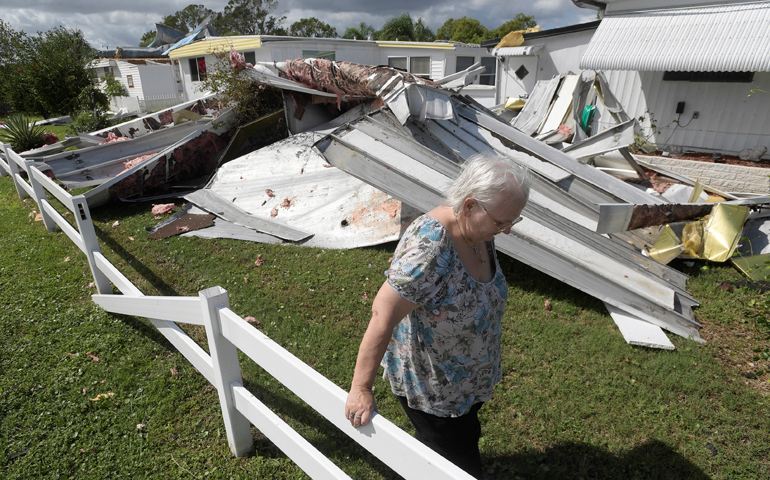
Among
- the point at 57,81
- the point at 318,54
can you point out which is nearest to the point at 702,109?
the point at 318,54

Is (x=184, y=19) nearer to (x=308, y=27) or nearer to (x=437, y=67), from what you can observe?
(x=308, y=27)

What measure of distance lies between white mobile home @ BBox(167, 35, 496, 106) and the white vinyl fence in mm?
17255

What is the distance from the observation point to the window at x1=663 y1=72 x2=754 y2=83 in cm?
745

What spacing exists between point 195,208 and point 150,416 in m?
4.69

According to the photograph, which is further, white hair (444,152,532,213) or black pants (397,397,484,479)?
black pants (397,397,484,479)

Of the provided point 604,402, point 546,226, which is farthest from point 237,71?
point 604,402

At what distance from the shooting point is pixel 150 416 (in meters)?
2.95

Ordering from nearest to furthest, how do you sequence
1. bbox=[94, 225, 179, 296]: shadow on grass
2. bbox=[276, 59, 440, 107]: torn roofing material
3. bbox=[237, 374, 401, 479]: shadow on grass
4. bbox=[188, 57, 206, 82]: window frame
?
1. bbox=[237, 374, 401, 479]: shadow on grass
2. bbox=[94, 225, 179, 296]: shadow on grass
3. bbox=[276, 59, 440, 107]: torn roofing material
4. bbox=[188, 57, 206, 82]: window frame

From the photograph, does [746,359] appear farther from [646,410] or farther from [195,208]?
[195,208]

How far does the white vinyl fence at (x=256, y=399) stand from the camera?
1.39 m

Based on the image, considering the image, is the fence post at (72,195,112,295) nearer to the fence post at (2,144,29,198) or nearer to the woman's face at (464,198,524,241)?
the woman's face at (464,198,524,241)

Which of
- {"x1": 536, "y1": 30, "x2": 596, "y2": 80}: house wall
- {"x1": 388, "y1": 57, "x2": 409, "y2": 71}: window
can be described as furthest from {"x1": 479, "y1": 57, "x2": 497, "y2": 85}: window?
{"x1": 536, "y1": 30, "x2": 596, "y2": 80}: house wall

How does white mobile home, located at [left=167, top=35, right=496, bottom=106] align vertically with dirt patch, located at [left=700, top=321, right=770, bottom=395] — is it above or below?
above

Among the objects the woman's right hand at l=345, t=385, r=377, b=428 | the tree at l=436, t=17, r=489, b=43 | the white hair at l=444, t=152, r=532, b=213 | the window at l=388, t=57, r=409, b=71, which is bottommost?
the woman's right hand at l=345, t=385, r=377, b=428
